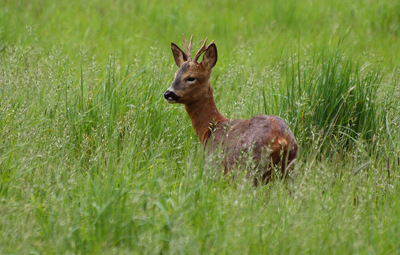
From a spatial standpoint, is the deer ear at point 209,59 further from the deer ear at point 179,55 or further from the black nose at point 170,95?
the black nose at point 170,95

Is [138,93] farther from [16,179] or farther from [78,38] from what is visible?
[78,38]

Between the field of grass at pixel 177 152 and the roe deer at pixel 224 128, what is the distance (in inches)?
5.7

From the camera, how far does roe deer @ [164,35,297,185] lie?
386cm

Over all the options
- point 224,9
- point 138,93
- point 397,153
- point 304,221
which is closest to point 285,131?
point 397,153

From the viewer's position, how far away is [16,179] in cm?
329

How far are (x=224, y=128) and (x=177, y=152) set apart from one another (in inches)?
28.6

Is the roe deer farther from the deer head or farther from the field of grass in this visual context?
the field of grass

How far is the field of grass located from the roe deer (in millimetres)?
145

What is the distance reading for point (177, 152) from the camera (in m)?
4.46

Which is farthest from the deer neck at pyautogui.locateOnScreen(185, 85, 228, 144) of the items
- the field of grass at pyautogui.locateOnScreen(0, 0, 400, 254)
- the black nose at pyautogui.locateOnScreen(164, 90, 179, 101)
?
the black nose at pyautogui.locateOnScreen(164, 90, 179, 101)

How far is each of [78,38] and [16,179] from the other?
15.5ft

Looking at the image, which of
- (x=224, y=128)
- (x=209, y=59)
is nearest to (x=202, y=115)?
(x=209, y=59)

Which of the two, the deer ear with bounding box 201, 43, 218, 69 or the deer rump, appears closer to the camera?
the deer rump

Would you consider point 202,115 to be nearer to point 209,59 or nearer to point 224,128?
point 209,59
